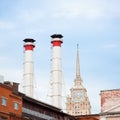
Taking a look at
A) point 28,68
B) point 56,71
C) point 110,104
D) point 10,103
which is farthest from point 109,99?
point 28,68

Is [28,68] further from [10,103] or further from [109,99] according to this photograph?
[10,103]

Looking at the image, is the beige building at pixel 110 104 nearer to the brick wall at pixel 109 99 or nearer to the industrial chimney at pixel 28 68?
the brick wall at pixel 109 99

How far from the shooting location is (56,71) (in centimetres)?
11394

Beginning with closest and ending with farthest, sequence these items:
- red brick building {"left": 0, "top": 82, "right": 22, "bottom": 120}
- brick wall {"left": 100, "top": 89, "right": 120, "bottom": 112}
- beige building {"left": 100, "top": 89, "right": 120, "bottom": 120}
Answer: red brick building {"left": 0, "top": 82, "right": 22, "bottom": 120}
beige building {"left": 100, "top": 89, "right": 120, "bottom": 120}
brick wall {"left": 100, "top": 89, "right": 120, "bottom": 112}

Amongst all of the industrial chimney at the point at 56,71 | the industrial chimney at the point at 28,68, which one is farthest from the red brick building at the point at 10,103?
the industrial chimney at the point at 28,68

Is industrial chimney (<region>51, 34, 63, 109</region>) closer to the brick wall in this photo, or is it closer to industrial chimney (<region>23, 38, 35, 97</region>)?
industrial chimney (<region>23, 38, 35, 97</region>)

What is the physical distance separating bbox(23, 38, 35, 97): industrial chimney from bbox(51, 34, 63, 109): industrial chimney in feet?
20.6

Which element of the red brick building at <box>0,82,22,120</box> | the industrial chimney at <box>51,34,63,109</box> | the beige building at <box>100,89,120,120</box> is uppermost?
the industrial chimney at <box>51,34,63,109</box>

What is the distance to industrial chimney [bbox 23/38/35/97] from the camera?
11562 cm

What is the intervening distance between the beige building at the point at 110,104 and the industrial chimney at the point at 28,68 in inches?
1657

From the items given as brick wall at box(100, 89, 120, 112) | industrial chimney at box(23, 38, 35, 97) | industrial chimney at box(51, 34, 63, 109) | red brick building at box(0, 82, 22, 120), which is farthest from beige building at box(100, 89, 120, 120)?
industrial chimney at box(23, 38, 35, 97)

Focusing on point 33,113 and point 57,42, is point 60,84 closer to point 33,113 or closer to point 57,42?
point 57,42

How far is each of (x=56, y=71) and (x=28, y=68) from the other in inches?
342

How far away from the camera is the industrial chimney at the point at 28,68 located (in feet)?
379
